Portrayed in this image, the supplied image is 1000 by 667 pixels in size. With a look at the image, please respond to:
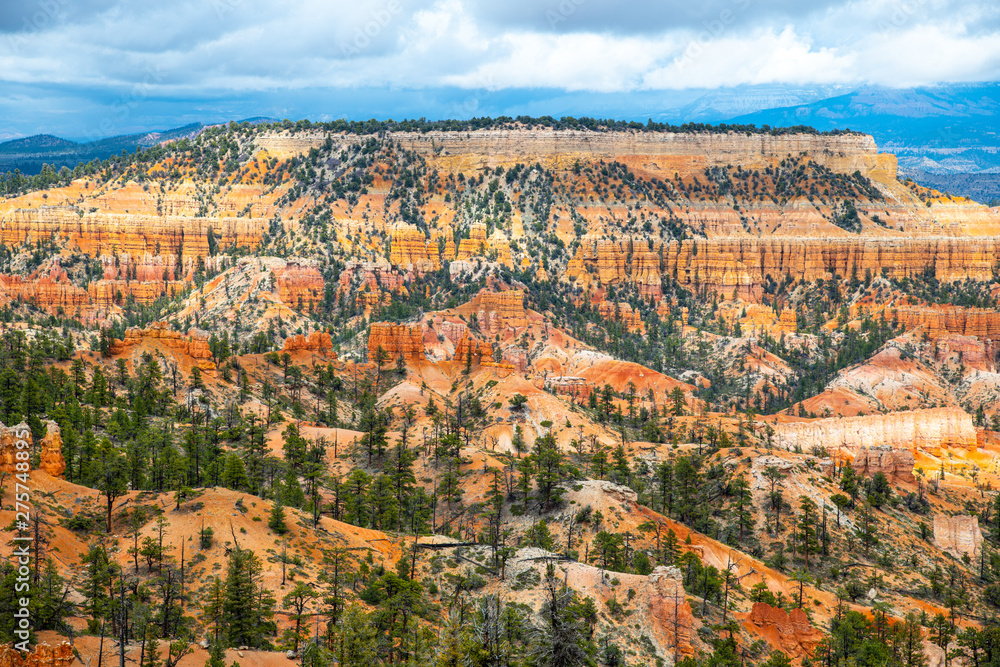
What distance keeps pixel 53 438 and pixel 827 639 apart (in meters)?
68.7

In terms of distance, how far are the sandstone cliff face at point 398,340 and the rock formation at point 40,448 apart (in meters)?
79.0

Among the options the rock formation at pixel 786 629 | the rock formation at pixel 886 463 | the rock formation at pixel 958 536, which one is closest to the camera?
the rock formation at pixel 786 629

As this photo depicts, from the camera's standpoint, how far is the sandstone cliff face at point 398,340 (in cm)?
16200

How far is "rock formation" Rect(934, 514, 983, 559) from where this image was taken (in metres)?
113

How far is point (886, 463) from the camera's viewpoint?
126m

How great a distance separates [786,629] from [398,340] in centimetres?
9326

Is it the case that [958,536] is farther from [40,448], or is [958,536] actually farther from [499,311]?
[499,311]

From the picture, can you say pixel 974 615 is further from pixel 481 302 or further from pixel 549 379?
pixel 481 302

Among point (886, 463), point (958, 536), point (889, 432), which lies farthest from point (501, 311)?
point (958, 536)

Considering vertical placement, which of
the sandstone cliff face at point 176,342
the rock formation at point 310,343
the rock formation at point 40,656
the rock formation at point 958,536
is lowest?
the rock formation at point 958,536

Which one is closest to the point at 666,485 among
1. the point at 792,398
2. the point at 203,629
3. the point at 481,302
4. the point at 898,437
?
the point at 898,437

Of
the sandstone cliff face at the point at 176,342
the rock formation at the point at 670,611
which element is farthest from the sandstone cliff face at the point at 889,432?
the sandstone cliff face at the point at 176,342

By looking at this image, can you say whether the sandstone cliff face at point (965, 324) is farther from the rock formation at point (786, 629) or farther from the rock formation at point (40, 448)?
the rock formation at point (40, 448)

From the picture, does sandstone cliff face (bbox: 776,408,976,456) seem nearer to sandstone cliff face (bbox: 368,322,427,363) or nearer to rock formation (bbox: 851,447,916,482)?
rock formation (bbox: 851,447,916,482)
